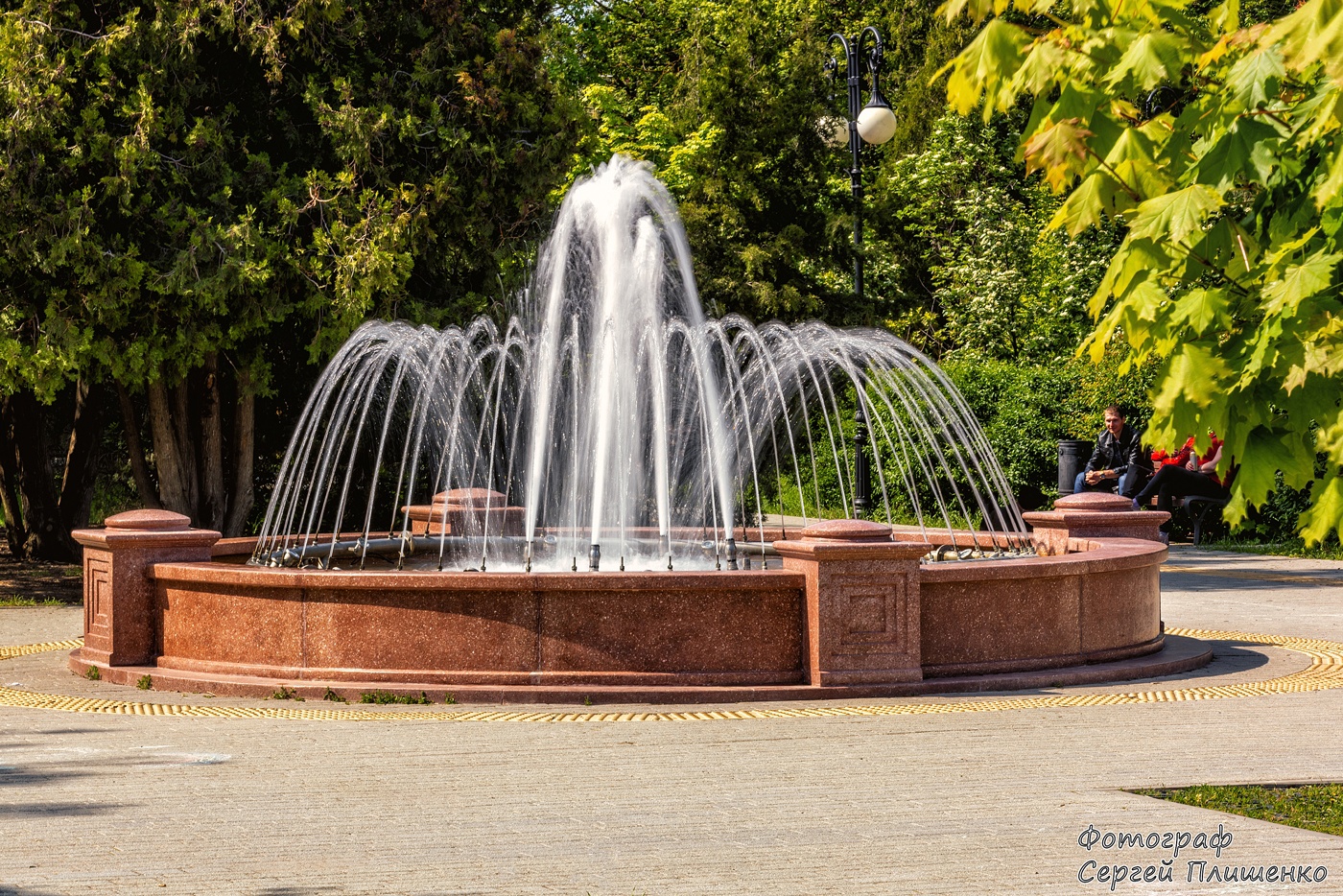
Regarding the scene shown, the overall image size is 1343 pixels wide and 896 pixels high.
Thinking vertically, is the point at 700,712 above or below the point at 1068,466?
below

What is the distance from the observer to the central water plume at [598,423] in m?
14.1

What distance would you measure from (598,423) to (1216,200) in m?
11.0

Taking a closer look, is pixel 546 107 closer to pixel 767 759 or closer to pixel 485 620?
pixel 485 620

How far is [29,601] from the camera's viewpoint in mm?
16344

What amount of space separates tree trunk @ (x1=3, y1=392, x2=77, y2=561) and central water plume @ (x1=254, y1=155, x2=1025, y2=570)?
309 centimetres

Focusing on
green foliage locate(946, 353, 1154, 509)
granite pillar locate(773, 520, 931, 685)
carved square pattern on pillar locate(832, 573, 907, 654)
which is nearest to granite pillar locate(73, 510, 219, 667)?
granite pillar locate(773, 520, 931, 685)

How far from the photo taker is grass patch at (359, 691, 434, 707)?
8.95 metres

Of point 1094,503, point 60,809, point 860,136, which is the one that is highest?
point 860,136

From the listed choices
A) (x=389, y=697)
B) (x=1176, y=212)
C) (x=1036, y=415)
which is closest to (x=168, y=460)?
(x=389, y=697)

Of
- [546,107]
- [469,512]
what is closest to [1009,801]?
[469,512]

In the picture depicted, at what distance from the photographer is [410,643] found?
914 centimetres

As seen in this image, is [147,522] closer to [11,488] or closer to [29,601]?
[29,601]

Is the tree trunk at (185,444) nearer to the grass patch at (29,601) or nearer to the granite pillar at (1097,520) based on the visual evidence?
the grass patch at (29,601)

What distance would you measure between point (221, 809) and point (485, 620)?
2.99m
